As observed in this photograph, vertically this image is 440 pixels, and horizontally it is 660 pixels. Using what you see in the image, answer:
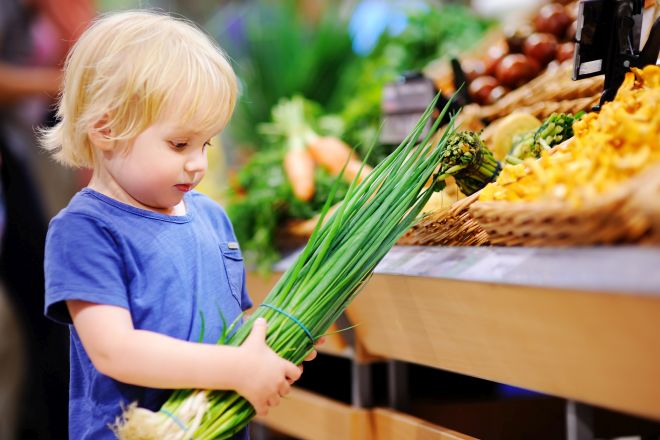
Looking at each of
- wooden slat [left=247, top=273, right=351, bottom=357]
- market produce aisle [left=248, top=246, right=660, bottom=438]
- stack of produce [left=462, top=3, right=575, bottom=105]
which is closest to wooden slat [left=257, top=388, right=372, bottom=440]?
wooden slat [left=247, top=273, right=351, bottom=357]

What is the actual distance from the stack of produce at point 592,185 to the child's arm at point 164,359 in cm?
45

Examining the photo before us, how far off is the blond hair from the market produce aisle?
0.52m

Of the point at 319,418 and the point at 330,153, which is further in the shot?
the point at 330,153

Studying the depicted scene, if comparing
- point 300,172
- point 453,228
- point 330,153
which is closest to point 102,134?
point 453,228

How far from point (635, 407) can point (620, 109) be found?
0.49 meters

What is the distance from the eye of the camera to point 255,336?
121 cm

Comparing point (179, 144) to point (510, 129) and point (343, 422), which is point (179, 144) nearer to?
point (510, 129)

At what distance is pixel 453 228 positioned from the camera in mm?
1487

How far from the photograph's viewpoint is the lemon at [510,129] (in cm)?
176

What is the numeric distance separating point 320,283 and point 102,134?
17.7 inches

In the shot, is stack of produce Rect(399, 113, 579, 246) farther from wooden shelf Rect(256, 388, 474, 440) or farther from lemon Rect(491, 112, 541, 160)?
wooden shelf Rect(256, 388, 474, 440)

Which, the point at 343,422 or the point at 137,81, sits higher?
the point at 137,81

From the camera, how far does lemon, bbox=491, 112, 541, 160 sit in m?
1.76

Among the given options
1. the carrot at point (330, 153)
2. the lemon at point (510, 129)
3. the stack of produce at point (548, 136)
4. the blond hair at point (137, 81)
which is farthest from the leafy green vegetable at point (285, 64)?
the blond hair at point (137, 81)
